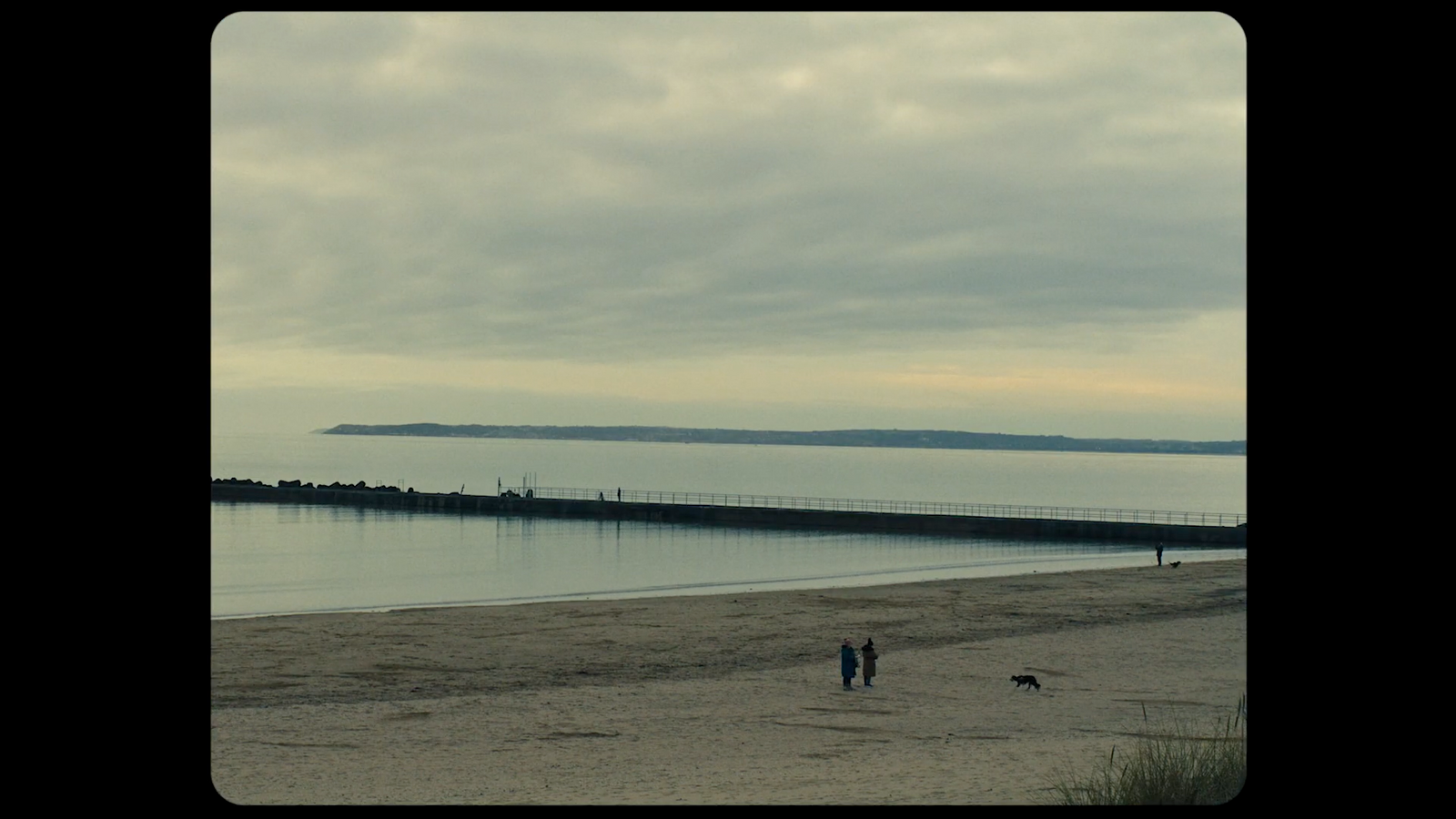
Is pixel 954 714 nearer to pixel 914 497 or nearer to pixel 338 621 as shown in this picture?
pixel 338 621

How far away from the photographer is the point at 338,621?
97.1 ft

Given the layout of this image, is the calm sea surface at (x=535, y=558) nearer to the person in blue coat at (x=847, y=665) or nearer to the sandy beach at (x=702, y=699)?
the sandy beach at (x=702, y=699)

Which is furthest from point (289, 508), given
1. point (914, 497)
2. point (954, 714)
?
point (954, 714)

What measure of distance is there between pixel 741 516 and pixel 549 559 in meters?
23.2

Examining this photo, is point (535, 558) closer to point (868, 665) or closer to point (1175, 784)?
point (868, 665)

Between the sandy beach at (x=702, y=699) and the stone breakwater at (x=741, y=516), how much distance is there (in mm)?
37655

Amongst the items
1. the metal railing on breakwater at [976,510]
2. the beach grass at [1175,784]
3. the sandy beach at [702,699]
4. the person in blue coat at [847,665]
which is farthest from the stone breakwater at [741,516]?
the beach grass at [1175,784]

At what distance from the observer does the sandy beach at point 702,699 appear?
12758 millimetres

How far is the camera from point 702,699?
18.9 meters

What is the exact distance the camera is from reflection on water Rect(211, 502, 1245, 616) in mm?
44781

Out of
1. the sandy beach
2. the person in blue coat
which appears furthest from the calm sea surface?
the person in blue coat

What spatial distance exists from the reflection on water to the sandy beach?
479 inches
